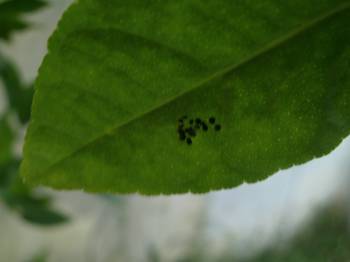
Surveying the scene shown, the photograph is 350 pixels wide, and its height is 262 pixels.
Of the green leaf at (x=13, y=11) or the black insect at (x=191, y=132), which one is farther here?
the green leaf at (x=13, y=11)

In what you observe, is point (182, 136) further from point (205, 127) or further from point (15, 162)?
point (15, 162)

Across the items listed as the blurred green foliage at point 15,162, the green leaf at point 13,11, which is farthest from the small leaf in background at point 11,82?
the green leaf at point 13,11

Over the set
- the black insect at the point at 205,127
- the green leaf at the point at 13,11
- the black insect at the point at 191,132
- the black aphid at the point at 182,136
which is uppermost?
the black insect at the point at 205,127

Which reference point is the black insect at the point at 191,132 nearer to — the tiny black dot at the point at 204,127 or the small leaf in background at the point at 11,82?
the tiny black dot at the point at 204,127

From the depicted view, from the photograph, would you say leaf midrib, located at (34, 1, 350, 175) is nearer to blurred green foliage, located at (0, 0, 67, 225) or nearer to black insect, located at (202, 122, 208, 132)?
black insect, located at (202, 122, 208, 132)

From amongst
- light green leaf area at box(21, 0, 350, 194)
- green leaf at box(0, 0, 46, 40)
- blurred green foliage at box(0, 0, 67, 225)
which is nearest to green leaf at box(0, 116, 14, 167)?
blurred green foliage at box(0, 0, 67, 225)

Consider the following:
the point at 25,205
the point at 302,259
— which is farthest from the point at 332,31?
the point at 25,205

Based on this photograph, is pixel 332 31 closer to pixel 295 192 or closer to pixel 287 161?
pixel 287 161
